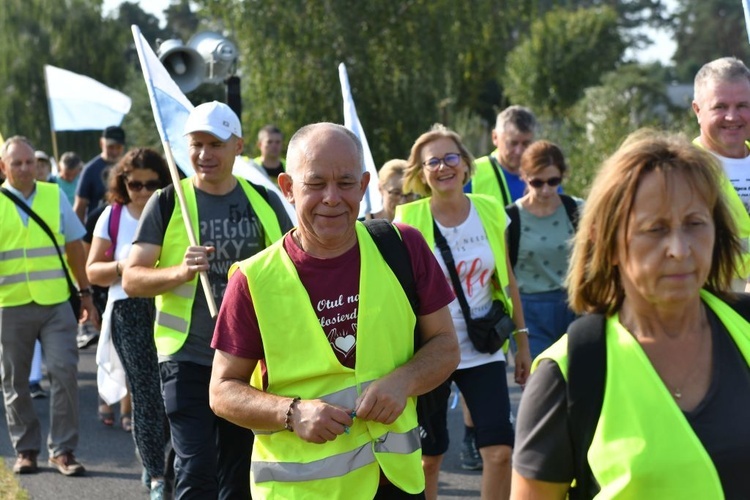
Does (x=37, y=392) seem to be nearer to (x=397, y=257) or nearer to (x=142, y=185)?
(x=142, y=185)

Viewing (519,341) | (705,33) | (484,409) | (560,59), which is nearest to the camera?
(484,409)

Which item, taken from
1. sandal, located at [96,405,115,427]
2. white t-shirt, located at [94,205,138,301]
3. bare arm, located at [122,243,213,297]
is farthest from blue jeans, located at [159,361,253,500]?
sandal, located at [96,405,115,427]

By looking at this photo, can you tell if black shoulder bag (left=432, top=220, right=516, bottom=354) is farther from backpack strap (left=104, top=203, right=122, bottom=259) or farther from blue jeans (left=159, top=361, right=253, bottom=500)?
backpack strap (left=104, top=203, right=122, bottom=259)


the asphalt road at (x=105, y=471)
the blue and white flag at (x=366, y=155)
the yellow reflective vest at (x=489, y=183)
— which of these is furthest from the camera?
the yellow reflective vest at (x=489, y=183)

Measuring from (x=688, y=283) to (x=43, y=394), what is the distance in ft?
30.7

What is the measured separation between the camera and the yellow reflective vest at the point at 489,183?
853cm

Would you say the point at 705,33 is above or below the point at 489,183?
above

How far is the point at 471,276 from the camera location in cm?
633

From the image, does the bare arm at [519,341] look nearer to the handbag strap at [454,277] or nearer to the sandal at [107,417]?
the handbag strap at [454,277]

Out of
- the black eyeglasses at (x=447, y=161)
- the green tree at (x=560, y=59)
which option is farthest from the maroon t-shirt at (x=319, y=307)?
the green tree at (x=560, y=59)

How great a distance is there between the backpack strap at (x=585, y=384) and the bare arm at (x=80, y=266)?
6685 millimetres

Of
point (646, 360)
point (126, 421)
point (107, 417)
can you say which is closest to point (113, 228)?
point (126, 421)

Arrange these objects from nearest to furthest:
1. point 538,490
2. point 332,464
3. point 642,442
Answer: point 642,442, point 538,490, point 332,464

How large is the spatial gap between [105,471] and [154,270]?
3.08 metres
